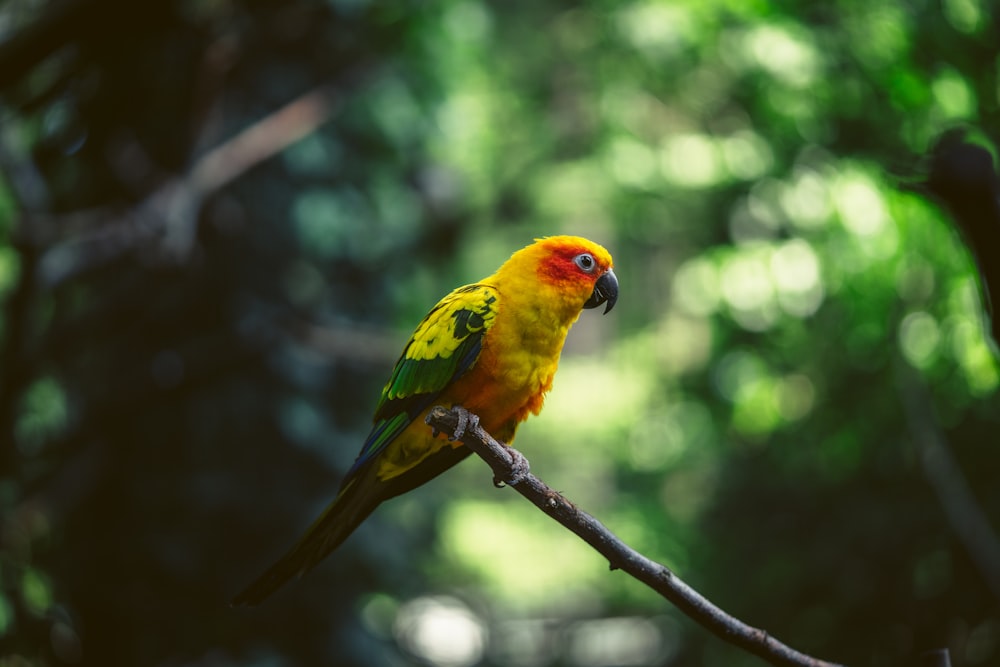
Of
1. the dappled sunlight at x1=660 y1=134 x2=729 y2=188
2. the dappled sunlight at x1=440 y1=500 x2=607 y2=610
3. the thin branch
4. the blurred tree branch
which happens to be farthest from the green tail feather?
the dappled sunlight at x1=440 y1=500 x2=607 y2=610

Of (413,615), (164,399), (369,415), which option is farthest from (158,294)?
(413,615)

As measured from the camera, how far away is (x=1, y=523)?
13.6 ft

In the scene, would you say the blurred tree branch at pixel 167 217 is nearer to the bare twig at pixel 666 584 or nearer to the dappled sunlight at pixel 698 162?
the bare twig at pixel 666 584

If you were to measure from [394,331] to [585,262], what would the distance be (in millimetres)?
4026

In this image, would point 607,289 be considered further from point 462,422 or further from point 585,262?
point 462,422

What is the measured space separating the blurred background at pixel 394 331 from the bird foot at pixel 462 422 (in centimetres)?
258

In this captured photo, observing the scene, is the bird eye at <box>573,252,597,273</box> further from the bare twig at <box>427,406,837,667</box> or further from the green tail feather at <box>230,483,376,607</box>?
the green tail feather at <box>230,483,376,607</box>

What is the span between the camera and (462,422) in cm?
193

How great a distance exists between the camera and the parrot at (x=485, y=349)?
83.3 inches

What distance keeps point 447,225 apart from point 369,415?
170 centimetres

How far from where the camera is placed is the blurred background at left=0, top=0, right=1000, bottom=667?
4.71m

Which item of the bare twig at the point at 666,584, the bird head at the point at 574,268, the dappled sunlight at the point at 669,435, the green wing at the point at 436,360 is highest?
the dappled sunlight at the point at 669,435

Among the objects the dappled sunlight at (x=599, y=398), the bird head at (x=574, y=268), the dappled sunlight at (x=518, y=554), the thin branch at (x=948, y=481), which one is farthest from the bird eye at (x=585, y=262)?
the dappled sunlight at (x=518, y=554)

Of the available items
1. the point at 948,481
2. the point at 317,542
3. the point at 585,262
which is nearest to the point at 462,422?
the point at 317,542
